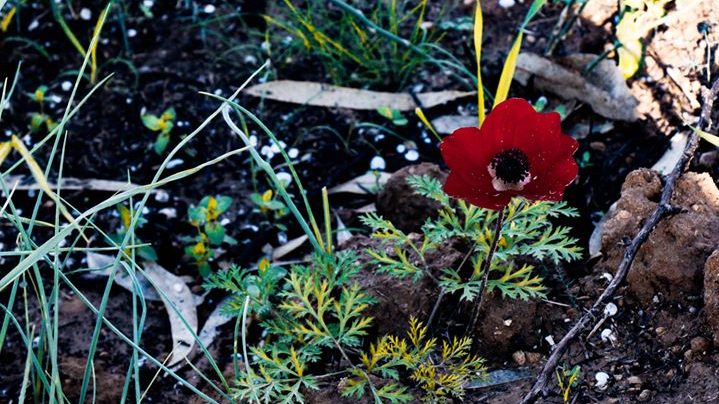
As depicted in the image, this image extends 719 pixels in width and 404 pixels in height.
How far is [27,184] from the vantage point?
293cm

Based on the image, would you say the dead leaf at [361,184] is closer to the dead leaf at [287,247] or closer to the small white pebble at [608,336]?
the dead leaf at [287,247]

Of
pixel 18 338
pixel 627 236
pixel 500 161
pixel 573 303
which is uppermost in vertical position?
pixel 500 161

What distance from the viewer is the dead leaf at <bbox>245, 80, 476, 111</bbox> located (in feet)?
9.96

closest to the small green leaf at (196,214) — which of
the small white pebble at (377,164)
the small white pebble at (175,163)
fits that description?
the small white pebble at (175,163)

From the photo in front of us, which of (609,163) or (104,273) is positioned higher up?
(609,163)

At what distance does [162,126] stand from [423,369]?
1.42 metres

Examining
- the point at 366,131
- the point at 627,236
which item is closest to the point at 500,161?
the point at 627,236

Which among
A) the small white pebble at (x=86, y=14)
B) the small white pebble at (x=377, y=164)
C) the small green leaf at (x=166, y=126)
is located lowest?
the small white pebble at (x=377, y=164)

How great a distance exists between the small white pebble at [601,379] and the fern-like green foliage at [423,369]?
0.84 feet

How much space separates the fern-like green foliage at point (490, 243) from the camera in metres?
2.01

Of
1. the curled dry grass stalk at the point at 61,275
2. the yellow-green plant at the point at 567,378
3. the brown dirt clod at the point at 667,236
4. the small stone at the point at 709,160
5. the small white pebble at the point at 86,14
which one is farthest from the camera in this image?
the small white pebble at the point at 86,14

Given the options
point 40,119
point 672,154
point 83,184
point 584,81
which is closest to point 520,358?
point 672,154

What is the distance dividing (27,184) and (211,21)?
0.87m

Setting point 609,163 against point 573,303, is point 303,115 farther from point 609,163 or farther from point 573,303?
point 573,303
